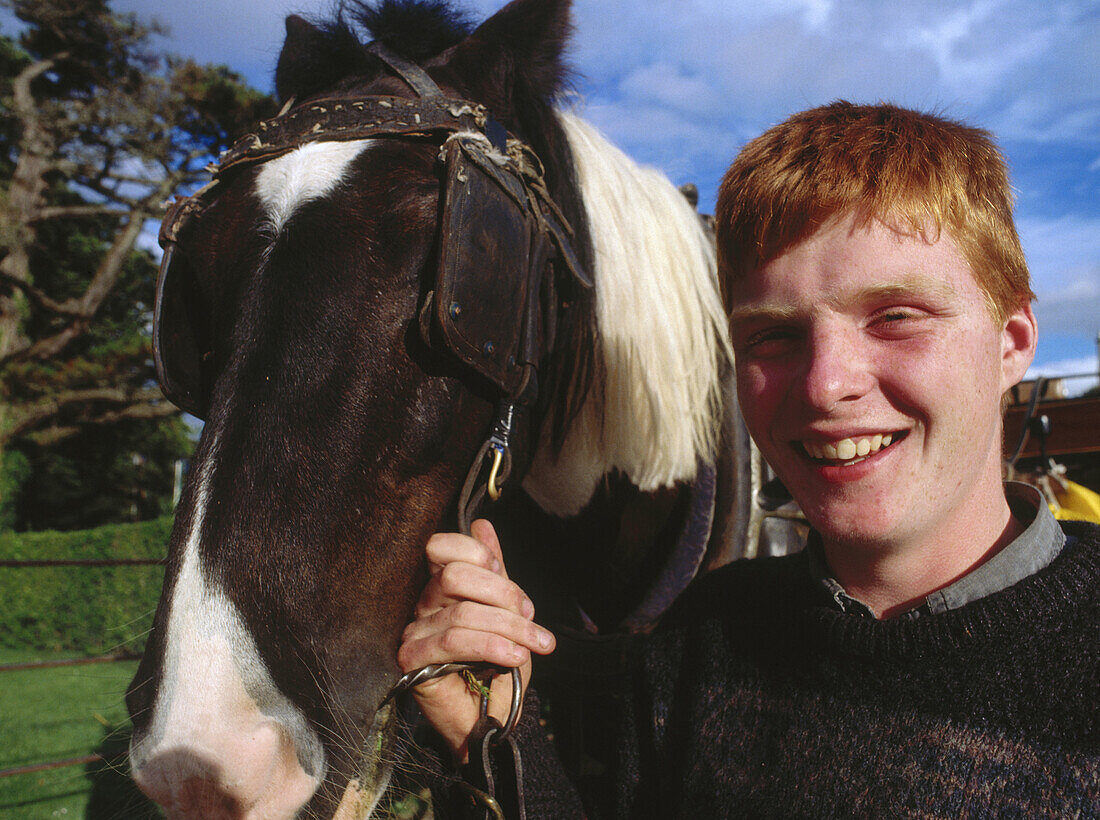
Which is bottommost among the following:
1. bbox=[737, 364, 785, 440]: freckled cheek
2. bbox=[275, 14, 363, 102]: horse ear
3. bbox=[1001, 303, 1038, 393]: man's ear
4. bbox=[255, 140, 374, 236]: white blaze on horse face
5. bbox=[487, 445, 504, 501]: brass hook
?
bbox=[487, 445, 504, 501]: brass hook

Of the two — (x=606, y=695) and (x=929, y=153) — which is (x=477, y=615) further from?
(x=606, y=695)

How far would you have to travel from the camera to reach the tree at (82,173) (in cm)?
1221

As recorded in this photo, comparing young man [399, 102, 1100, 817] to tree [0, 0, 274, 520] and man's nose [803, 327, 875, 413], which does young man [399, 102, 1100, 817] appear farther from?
tree [0, 0, 274, 520]

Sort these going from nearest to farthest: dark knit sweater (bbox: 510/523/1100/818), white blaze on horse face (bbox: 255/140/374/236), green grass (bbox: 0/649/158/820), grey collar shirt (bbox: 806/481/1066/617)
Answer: dark knit sweater (bbox: 510/523/1100/818), grey collar shirt (bbox: 806/481/1066/617), white blaze on horse face (bbox: 255/140/374/236), green grass (bbox: 0/649/158/820)

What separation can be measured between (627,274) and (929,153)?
0.82 meters

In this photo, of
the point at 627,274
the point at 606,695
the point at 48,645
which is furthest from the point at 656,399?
the point at 48,645

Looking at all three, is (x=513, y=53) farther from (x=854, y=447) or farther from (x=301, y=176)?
(x=854, y=447)

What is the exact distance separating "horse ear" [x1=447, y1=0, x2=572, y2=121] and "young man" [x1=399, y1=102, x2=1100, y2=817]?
28.0 inches

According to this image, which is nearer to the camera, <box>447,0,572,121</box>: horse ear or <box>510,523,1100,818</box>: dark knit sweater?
<box>510,523,1100,818</box>: dark knit sweater

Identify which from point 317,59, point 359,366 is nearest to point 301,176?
point 359,366

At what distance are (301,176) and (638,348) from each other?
801 millimetres

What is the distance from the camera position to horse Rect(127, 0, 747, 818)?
0.87 meters

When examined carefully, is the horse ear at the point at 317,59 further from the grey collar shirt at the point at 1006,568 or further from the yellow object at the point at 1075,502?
the yellow object at the point at 1075,502

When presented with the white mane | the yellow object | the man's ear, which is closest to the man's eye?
the man's ear
